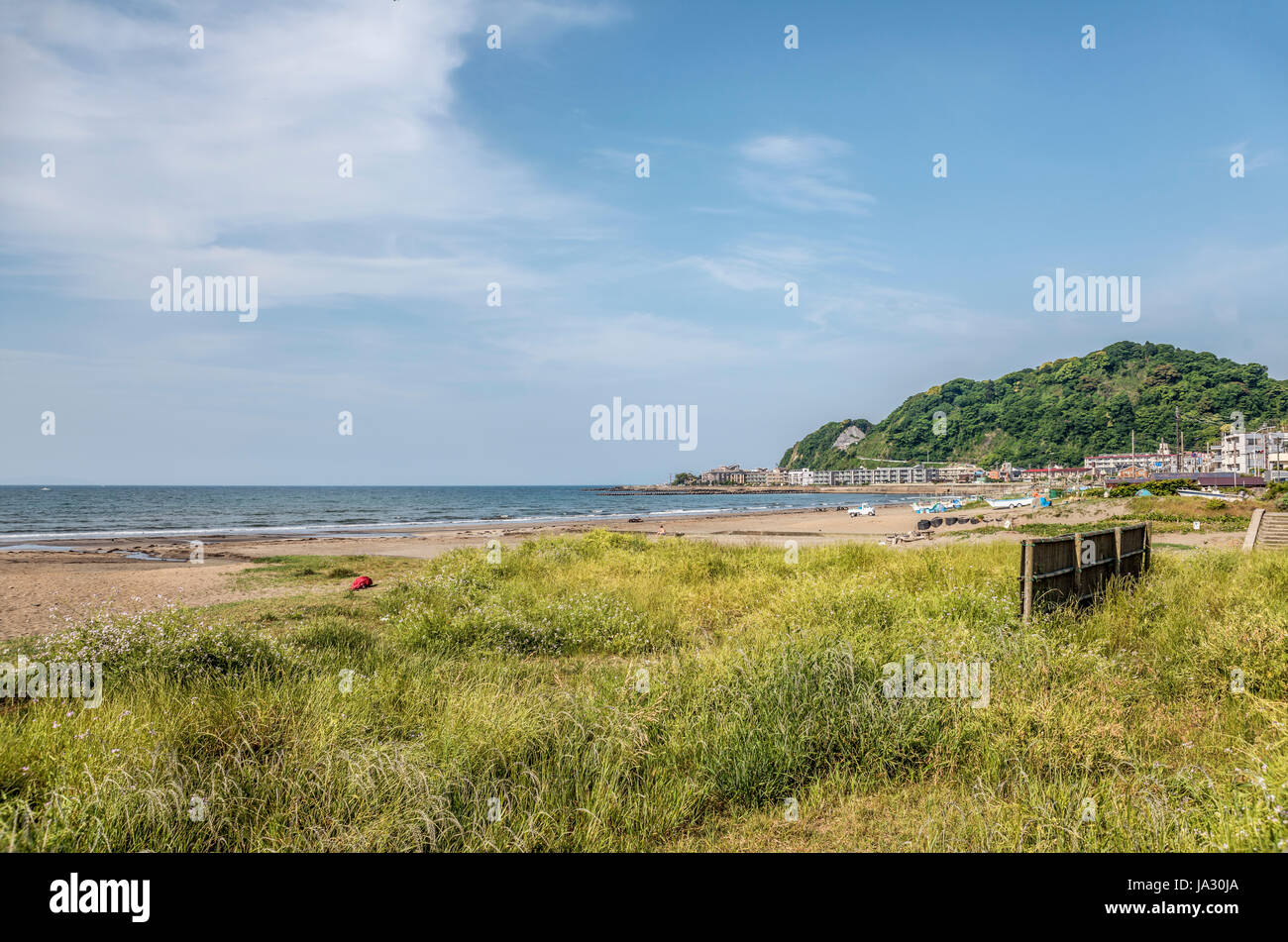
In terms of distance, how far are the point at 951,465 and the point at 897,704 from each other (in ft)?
603

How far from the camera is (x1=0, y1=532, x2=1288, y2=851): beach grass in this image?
3.67 m

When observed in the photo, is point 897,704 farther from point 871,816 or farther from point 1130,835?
point 1130,835

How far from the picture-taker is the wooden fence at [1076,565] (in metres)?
7.88

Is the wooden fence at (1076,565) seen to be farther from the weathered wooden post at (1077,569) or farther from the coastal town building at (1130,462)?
the coastal town building at (1130,462)

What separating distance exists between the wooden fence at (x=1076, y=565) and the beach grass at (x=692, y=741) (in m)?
0.41

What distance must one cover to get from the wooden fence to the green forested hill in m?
156

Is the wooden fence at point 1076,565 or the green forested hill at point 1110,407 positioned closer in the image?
the wooden fence at point 1076,565

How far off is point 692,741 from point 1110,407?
18396 centimetres

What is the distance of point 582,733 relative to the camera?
16.1 feet

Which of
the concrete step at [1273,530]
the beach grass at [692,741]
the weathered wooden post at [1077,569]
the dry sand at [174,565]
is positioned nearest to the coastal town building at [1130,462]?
the dry sand at [174,565]

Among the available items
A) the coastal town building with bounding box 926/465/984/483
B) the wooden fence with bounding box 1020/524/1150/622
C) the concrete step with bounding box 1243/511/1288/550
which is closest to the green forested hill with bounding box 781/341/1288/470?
the coastal town building with bounding box 926/465/984/483

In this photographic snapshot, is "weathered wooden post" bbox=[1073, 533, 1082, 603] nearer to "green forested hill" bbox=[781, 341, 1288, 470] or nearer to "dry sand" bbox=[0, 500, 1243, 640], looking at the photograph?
"dry sand" bbox=[0, 500, 1243, 640]
